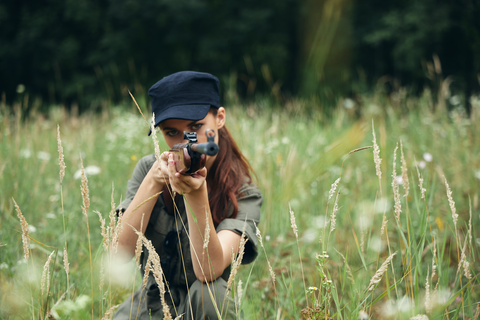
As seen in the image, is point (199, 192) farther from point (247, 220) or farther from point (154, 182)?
point (247, 220)

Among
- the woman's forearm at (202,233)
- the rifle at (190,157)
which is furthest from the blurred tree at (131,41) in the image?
the rifle at (190,157)

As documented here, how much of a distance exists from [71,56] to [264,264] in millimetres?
14634

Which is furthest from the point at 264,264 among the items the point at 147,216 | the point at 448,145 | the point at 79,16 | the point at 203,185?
the point at 79,16

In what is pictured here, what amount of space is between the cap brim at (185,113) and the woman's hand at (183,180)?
0.25 metres

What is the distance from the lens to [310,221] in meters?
2.35

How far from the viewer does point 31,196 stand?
221 cm

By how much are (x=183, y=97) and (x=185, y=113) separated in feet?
0.27

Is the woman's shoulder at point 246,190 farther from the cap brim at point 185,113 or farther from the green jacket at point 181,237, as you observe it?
the cap brim at point 185,113

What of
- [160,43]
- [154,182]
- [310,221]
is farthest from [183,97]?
[160,43]

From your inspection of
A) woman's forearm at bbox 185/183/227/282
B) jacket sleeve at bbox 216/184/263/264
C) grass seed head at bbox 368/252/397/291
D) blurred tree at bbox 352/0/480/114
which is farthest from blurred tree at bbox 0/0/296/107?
grass seed head at bbox 368/252/397/291

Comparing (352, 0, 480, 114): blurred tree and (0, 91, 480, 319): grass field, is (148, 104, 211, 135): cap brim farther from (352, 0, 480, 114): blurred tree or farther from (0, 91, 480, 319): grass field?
(352, 0, 480, 114): blurred tree

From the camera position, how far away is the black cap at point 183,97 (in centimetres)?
119

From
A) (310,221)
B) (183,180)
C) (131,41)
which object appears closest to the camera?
(183,180)

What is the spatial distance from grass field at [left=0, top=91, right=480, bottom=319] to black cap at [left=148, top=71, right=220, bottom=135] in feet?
1.06
